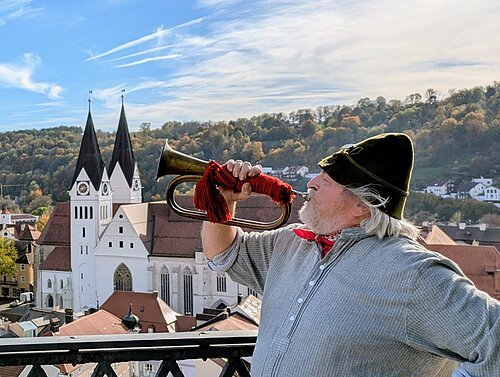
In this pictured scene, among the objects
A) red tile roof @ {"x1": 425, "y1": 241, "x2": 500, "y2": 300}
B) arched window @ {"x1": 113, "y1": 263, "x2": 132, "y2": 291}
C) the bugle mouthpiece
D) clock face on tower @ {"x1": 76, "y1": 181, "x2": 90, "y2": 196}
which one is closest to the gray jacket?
the bugle mouthpiece

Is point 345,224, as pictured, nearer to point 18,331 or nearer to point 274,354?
point 274,354

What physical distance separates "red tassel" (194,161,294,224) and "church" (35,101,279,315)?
66.5 ft

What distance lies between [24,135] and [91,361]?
139ft

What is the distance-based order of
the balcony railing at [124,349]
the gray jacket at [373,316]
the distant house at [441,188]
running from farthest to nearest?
1. the distant house at [441,188]
2. the balcony railing at [124,349]
3. the gray jacket at [373,316]

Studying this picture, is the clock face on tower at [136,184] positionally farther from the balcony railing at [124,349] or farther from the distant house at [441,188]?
the balcony railing at [124,349]

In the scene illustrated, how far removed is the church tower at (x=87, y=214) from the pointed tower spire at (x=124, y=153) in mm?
1520

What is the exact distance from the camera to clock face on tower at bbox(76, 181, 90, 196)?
2473 cm

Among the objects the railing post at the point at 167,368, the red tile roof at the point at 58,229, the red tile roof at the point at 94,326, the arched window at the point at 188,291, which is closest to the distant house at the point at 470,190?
the arched window at the point at 188,291

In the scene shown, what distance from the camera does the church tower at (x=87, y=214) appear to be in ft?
81.0

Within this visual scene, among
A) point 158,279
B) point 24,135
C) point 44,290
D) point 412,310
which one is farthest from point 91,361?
point 24,135

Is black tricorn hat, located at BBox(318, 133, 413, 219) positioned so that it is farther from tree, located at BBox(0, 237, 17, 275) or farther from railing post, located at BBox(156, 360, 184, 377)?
tree, located at BBox(0, 237, 17, 275)

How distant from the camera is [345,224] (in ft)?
4.19

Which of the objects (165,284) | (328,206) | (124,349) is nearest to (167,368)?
(124,349)

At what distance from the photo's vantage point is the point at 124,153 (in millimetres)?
27000
